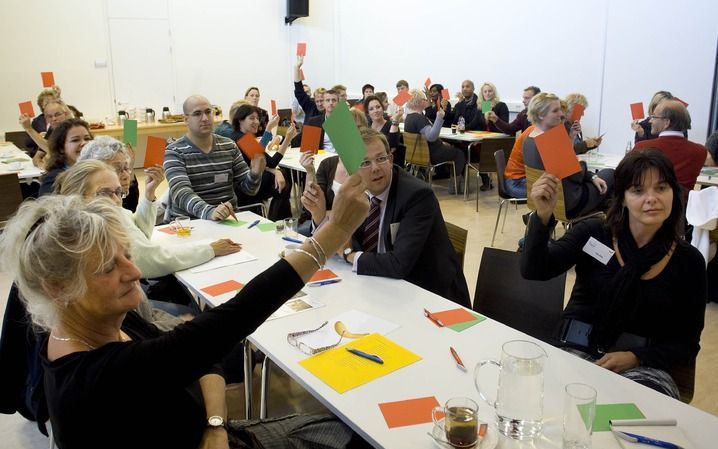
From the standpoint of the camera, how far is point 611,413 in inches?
59.7

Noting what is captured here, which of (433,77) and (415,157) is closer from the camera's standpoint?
(415,157)

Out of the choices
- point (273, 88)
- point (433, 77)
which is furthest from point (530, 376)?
point (273, 88)

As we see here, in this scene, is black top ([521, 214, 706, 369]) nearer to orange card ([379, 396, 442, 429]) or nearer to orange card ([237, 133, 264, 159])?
orange card ([379, 396, 442, 429])

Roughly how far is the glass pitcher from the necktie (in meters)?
1.41

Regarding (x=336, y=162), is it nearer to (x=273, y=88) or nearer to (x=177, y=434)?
(x=177, y=434)

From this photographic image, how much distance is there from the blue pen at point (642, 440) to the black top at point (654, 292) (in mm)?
705

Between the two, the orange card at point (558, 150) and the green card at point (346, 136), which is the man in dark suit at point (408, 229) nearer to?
the orange card at point (558, 150)

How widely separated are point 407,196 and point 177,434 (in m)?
1.56

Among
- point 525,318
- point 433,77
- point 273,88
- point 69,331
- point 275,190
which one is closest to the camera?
point 69,331

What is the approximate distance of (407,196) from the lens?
8.71 ft

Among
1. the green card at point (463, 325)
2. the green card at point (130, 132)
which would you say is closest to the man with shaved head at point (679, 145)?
the green card at point (463, 325)

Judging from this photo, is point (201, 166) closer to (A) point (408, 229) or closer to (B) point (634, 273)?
(A) point (408, 229)

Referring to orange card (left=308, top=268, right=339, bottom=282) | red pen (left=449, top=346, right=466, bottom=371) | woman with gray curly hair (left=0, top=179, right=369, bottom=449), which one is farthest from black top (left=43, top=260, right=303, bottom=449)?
orange card (left=308, top=268, right=339, bottom=282)

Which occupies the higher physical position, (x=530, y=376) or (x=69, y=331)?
(x=69, y=331)
